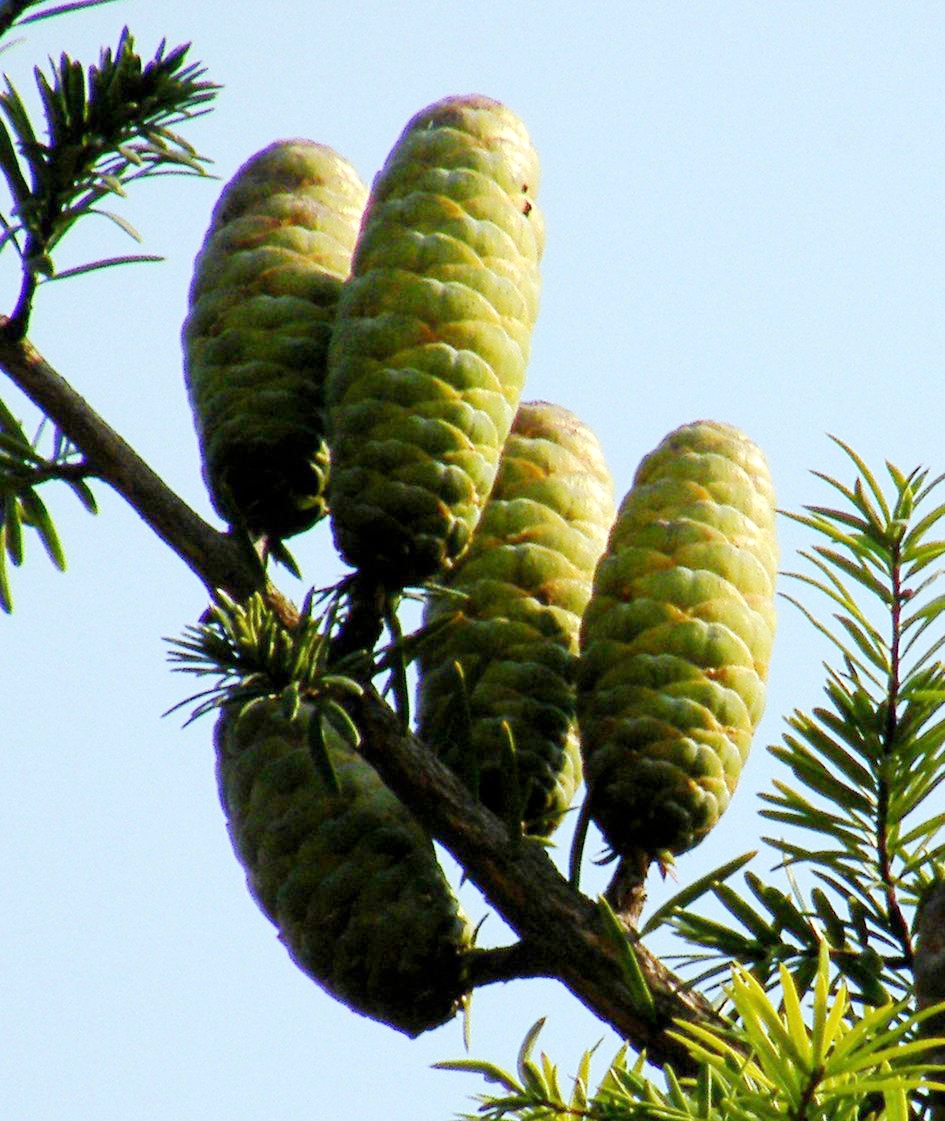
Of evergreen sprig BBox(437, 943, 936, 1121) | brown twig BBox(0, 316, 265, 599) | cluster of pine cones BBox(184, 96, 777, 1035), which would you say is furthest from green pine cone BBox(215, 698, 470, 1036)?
evergreen sprig BBox(437, 943, 936, 1121)

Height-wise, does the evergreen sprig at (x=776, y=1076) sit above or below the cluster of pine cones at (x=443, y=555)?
below

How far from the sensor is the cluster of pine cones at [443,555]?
128 cm

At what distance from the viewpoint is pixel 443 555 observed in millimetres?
1286

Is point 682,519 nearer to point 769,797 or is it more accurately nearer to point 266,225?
point 769,797

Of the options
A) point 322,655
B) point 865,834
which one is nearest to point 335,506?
point 322,655

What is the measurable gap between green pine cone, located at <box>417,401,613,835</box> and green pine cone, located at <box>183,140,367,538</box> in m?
0.17

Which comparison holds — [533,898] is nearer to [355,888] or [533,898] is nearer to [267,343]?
[355,888]

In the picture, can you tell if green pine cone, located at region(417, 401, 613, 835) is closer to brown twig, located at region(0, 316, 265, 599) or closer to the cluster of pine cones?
the cluster of pine cones

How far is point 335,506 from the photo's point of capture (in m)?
1.26

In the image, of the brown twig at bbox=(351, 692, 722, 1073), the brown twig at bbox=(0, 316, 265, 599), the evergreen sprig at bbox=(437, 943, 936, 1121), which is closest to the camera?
the evergreen sprig at bbox=(437, 943, 936, 1121)

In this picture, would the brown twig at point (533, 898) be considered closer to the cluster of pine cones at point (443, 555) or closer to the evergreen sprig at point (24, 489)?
the cluster of pine cones at point (443, 555)

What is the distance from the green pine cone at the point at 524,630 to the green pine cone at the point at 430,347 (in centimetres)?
14

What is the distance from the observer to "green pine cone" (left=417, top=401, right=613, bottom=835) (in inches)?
55.6

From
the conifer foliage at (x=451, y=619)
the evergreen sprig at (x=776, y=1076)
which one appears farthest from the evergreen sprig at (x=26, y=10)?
the evergreen sprig at (x=776, y=1076)
